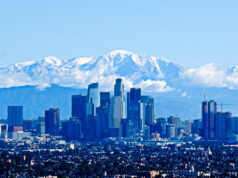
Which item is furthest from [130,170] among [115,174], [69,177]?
[69,177]

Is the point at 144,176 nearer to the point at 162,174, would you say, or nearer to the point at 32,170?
the point at 162,174

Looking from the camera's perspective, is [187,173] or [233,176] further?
[187,173]

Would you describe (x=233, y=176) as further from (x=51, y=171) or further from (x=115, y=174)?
(x=51, y=171)

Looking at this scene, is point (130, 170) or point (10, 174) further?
point (130, 170)

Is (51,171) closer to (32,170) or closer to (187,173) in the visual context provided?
(32,170)

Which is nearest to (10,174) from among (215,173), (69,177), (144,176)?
(69,177)

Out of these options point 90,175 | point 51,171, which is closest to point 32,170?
point 51,171

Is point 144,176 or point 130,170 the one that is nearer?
point 144,176
